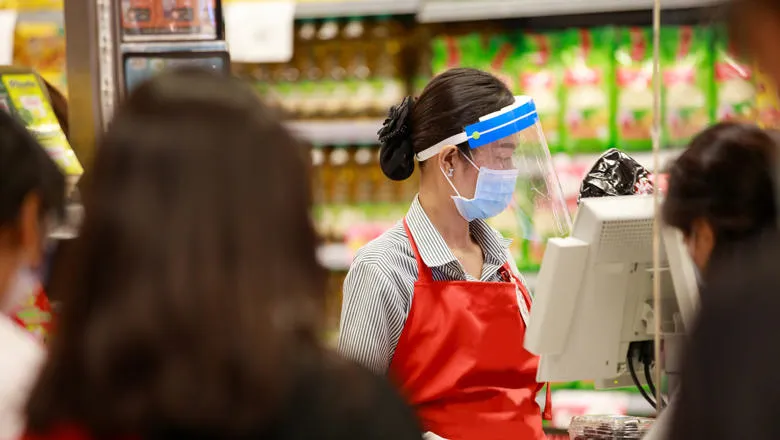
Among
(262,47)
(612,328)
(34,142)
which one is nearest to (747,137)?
(612,328)

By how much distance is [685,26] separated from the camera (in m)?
3.76

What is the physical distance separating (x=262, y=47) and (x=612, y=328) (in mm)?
2356

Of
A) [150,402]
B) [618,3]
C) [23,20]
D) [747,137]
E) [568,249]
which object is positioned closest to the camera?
[150,402]

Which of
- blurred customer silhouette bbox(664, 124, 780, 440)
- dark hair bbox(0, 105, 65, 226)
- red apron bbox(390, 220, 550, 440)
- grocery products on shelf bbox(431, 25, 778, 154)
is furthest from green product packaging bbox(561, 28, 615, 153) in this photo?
blurred customer silhouette bbox(664, 124, 780, 440)

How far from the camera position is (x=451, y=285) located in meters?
2.41

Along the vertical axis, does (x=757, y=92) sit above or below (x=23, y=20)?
below

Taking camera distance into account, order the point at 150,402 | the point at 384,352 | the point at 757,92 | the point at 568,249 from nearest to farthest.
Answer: the point at 150,402 → the point at 757,92 → the point at 568,249 → the point at 384,352

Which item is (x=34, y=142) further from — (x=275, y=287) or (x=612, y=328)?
(x=612, y=328)

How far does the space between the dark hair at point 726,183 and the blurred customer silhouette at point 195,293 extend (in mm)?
693

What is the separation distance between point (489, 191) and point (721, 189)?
3.60ft

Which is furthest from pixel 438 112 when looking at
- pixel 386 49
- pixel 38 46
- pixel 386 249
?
pixel 38 46

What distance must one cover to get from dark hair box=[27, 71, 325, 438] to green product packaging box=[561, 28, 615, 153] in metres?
3.06

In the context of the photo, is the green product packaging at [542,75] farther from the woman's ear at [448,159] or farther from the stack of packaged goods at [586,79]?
the woman's ear at [448,159]

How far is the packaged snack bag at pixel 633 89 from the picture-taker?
3.86 m
